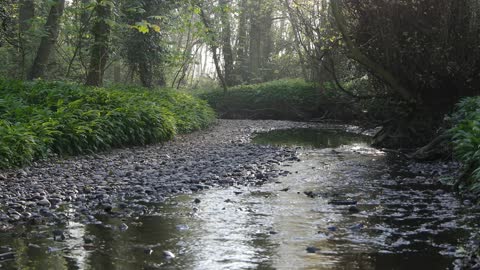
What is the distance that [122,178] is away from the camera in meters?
8.27

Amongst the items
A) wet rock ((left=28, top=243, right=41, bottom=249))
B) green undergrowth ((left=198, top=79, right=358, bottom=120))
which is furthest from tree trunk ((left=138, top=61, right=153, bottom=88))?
wet rock ((left=28, top=243, right=41, bottom=249))

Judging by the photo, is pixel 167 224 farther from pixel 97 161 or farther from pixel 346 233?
pixel 97 161

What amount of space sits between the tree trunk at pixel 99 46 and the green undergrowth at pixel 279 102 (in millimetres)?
10235

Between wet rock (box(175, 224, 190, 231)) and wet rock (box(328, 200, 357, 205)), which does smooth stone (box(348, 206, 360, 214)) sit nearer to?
wet rock (box(328, 200, 357, 205))

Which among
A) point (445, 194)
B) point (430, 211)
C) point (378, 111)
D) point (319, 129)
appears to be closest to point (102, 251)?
point (430, 211)

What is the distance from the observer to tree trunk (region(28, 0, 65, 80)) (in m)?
18.6

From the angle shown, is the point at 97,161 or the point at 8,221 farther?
the point at 97,161

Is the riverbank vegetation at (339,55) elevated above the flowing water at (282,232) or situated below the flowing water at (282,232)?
above

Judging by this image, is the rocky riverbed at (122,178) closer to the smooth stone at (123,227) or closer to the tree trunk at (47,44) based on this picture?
the smooth stone at (123,227)

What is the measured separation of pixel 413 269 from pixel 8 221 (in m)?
4.15

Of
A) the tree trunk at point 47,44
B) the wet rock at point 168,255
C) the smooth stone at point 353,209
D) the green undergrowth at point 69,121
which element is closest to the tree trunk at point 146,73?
the tree trunk at point 47,44

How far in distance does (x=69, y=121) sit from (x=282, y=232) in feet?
21.5

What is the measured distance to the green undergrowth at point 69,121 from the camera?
8648mm

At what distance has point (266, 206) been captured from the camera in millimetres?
6570
